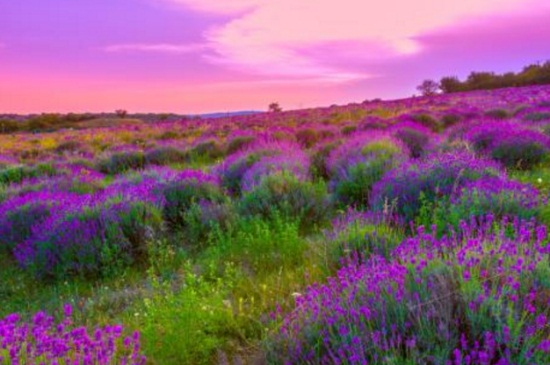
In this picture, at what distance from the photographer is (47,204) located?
668cm

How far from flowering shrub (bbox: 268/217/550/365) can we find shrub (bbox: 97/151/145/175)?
10.1 metres

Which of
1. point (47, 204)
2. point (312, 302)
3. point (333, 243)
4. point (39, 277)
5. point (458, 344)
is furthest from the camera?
point (47, 204)

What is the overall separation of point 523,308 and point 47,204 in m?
6.00

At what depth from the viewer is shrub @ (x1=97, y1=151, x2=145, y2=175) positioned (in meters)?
12.2

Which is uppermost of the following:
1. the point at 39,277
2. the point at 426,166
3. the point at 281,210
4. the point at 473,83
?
the point at 473,83

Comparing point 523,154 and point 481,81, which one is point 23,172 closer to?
point 523,154

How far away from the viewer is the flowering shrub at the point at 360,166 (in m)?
6.76

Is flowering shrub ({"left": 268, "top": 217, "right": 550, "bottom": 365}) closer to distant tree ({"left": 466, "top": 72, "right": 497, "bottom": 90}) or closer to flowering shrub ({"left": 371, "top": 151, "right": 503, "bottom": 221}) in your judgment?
flowering shrub ({"left": 371, "top": 151, "right": 503, "bottom": 221})

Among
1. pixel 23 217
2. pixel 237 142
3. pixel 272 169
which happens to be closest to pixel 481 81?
pixel 237 142

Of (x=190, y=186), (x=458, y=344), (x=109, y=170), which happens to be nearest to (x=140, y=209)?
(x=190, y=186)

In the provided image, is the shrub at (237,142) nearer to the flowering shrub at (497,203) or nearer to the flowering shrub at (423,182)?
the flowering shrub at (423,182)

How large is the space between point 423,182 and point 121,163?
29.0 ft

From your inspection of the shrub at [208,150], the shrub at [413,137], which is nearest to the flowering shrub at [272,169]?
the shrub at [413,137]

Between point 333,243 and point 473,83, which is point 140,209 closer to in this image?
point 333,243
